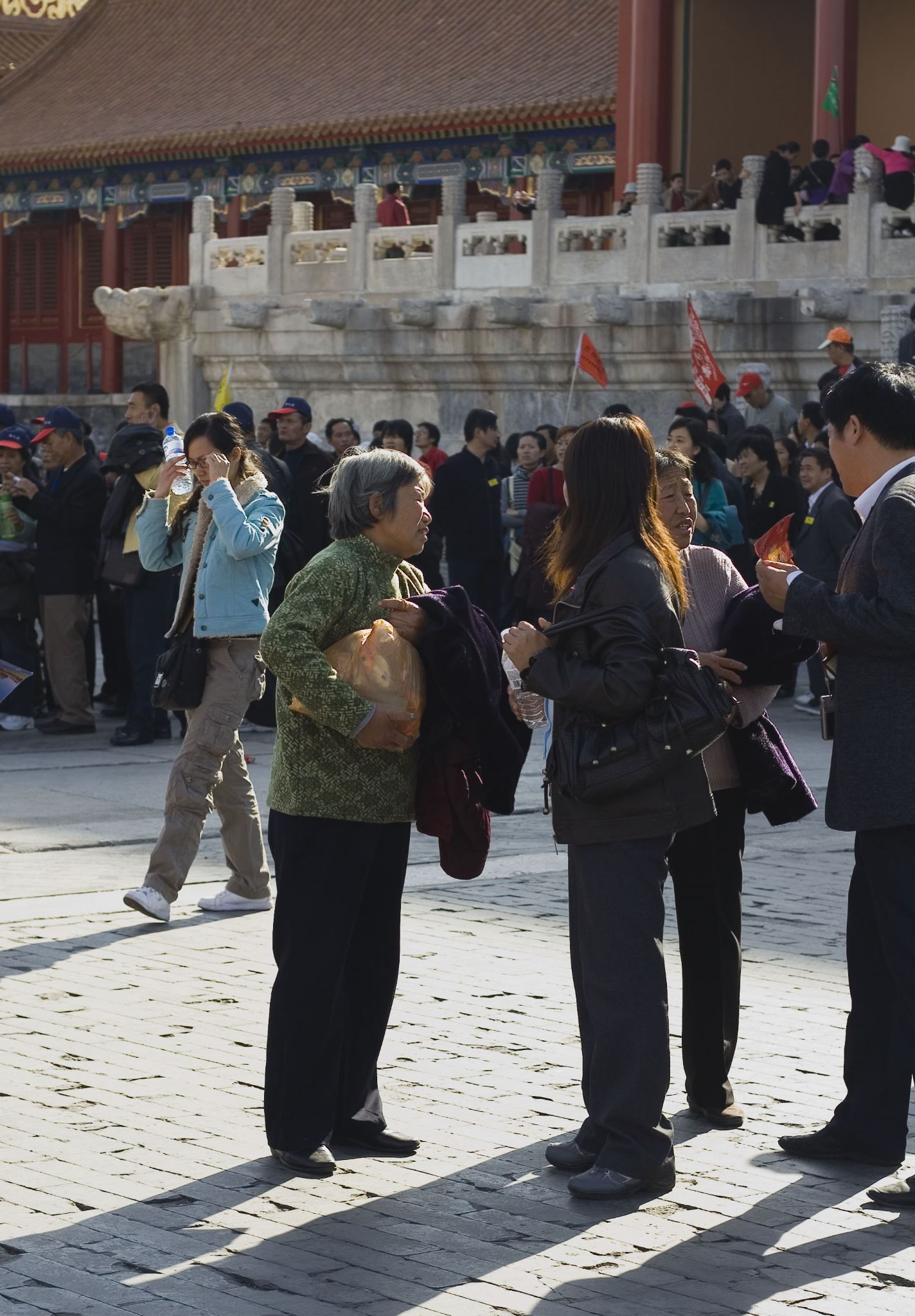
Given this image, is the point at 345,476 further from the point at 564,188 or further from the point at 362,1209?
the point at 564,188

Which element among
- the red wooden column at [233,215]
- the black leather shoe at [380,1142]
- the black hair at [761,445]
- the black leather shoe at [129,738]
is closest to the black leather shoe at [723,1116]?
the black leather shoe at [380,1142]

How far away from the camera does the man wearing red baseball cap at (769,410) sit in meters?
15.6

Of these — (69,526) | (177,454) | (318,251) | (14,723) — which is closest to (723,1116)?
(177,454)

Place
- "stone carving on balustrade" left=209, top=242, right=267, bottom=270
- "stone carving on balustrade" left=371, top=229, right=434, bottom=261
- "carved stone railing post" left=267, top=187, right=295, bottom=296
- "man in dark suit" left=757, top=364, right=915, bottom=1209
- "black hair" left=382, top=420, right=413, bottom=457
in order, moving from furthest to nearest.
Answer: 1. "stone carving on balustrade" left=209, top=242, right=267, bottom=270
2. "carved stone railing post" left=267, top=187, right=295, bottom=296
3. "stone carving on balustrade" left=371, top=229, right=434, bottom=261
4. "black hair" left=382, top=420, right=413, bottom=457
5. "man in dark suit" left=757, top=364, right=915, bottom=1209

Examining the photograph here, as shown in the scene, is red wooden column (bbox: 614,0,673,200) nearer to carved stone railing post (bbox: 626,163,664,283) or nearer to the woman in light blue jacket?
carved stone railing post (bbox: 626,163,664,283)

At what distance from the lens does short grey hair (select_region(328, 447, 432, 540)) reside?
183 inches

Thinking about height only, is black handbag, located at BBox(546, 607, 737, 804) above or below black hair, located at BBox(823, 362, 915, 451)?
below

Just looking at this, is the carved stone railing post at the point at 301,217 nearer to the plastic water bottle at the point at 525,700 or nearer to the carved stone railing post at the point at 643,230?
the carved stone railing post at the point at 643,230

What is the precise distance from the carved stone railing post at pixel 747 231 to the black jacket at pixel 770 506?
716cm

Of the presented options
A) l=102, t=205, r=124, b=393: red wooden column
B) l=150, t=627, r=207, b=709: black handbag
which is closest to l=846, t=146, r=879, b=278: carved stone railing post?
l=150, t=627, r=207, b=709: black handbag

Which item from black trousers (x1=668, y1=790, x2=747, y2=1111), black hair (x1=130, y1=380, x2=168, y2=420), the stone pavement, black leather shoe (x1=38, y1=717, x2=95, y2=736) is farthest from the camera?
black leather shoe (x1=38, y1=717, x2=95, y2=736)

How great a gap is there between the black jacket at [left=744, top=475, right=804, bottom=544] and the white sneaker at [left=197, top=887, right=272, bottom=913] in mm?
5995

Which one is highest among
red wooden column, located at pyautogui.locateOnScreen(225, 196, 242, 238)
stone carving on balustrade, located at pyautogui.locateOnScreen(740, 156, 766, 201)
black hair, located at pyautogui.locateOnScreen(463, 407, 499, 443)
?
red wooden column, located at pyautogui.locateOnScreen(225, 196, 242, 238)

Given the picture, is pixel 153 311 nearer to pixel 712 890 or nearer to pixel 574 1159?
pixel 712 890
